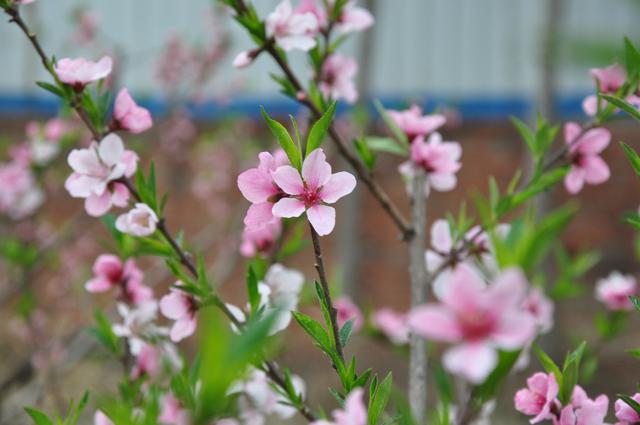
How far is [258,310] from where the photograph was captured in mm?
428

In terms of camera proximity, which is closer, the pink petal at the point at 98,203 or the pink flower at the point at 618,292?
the pink petal at the point at 98,203

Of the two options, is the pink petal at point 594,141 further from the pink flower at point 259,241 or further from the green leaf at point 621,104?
the pink flower at point 259,241

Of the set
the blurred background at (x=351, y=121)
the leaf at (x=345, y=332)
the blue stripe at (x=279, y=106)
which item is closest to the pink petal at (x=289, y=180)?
the leaf at (x=345, y=332)

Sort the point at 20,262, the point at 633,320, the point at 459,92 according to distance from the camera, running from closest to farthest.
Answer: the point at 20,262, the point at 633,320, the point at 459,92

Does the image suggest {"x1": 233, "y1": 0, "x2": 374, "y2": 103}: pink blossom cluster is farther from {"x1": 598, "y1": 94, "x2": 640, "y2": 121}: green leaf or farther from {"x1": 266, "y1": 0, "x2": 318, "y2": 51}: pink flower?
{"x1": 598, "y1": 94, "x2": 640, "y2": 121}: green leaf

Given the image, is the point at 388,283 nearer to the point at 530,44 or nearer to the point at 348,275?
the point at 348,275

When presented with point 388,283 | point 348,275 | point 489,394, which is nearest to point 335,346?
point 489,394

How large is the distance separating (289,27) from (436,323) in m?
0.37

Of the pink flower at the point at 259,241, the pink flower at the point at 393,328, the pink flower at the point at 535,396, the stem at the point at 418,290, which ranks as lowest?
the pink flower at the point at 393,328

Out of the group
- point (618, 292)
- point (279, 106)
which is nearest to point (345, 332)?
point (618, 292)

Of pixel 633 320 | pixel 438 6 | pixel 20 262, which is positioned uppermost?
pixel 20 262

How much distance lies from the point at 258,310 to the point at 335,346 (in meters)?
0.06

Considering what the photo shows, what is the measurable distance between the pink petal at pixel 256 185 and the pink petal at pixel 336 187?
0.03 m

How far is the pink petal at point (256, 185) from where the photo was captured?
0.35 meters
